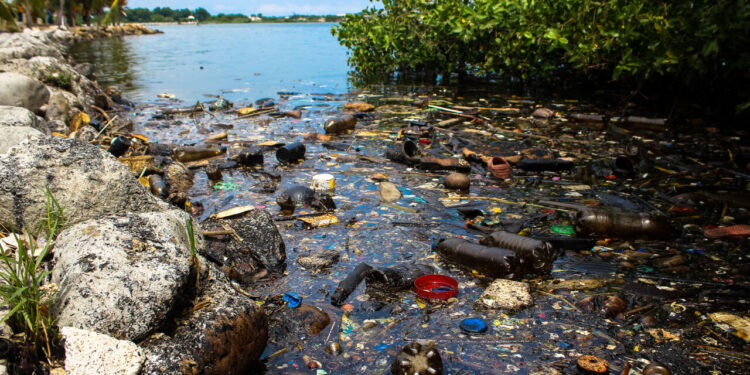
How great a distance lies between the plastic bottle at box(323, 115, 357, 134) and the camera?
8.01 meters

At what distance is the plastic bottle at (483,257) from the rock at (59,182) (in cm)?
229

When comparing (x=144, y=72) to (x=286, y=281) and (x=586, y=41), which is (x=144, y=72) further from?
(x=286, y=281)

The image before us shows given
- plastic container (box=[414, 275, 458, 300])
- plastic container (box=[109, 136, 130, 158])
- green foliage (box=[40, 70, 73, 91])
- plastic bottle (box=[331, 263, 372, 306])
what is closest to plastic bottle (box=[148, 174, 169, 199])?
plastic container (box=[109, 136, 130, 158])

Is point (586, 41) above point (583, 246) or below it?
above

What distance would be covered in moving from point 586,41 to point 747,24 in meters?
3.32

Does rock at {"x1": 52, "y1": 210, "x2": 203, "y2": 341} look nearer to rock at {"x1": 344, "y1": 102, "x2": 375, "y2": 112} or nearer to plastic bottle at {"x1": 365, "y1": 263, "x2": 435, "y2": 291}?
plastic bottle at {"x1": 365, "y1": 263, "x2": 435, "y2": 291}

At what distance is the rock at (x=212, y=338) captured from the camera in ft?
7.02

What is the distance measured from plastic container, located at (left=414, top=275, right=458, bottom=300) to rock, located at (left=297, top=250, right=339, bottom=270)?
762 mm

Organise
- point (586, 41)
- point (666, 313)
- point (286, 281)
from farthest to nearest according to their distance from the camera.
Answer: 1. point (586, 41)
2. point (286, 281)
3. point (666, 313)

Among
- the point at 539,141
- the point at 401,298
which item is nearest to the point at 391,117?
the point at 539,141

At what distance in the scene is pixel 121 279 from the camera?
7.32ft

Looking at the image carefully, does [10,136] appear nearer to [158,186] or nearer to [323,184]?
[158,186]

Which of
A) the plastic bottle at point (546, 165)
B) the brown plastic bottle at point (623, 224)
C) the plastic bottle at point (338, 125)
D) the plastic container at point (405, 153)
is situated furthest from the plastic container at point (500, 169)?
the plastic bottle at point (338, 125)

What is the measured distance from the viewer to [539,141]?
23.8ft
